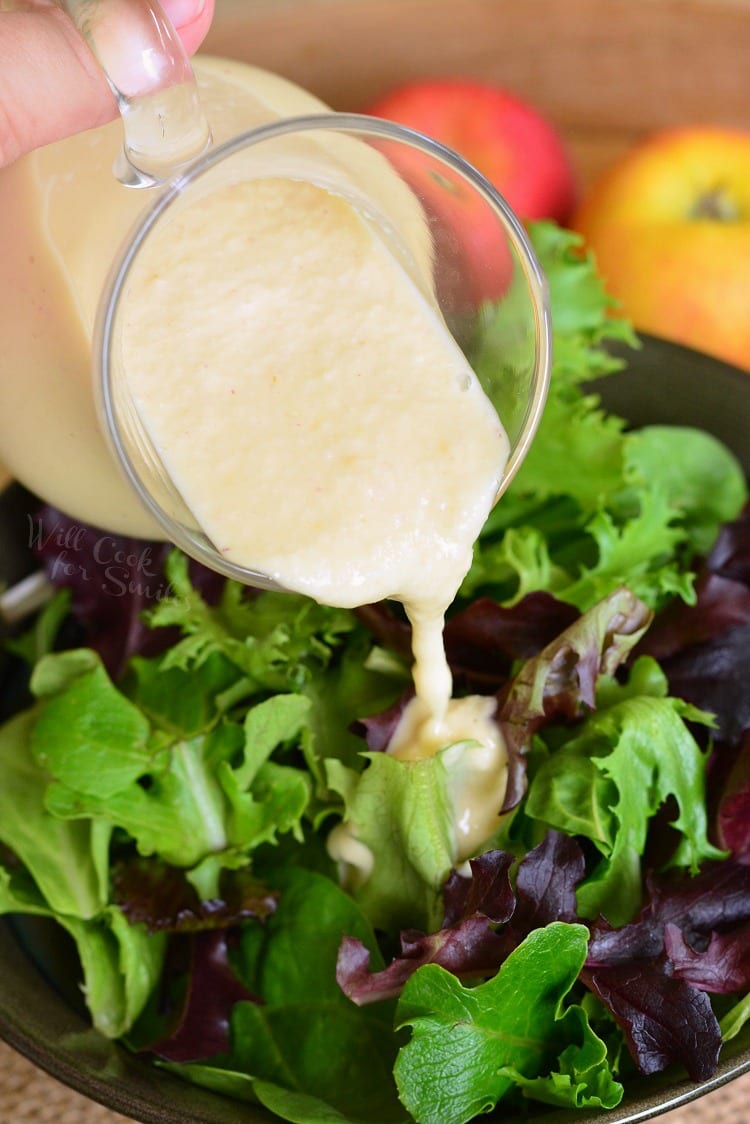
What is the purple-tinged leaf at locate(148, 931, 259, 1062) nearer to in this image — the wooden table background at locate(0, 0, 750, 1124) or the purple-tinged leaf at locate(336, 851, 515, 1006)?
the purple-tinged leaf at locate(336, 851, 515, 1006)

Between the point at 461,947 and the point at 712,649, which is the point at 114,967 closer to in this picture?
the point at 461,947

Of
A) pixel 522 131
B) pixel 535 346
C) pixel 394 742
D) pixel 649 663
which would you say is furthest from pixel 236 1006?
pixel 522 131

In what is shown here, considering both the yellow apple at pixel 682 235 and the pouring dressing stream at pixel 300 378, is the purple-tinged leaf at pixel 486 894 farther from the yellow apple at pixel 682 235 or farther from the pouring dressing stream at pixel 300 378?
the yellow apple at pixel 682 235

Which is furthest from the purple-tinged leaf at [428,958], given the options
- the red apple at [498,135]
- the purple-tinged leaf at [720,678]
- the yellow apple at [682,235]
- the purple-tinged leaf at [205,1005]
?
the red apple at [498,135]

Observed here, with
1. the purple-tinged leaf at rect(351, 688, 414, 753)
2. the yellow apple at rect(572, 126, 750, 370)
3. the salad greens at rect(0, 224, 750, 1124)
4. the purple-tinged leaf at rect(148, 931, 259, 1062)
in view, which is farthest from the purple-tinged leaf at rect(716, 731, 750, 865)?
the yellow apple at rect(572, 126, 750, 370)

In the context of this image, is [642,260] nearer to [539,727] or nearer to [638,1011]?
[539,727]

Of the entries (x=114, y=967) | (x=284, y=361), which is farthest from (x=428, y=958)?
(x=284, y=361)
